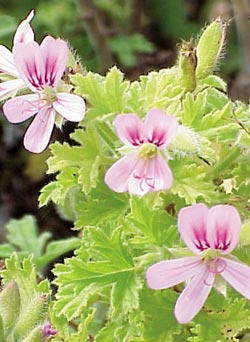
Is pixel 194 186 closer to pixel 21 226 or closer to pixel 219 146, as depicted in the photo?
pixel 219 146

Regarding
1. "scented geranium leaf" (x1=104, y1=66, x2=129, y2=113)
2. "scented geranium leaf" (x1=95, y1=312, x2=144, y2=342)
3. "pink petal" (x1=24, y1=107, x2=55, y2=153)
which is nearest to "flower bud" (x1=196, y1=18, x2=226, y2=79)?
"scented geranium leaf" (x1=104, y1=66, x2=129, y2=113)

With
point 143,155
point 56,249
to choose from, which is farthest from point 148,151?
point 56,249

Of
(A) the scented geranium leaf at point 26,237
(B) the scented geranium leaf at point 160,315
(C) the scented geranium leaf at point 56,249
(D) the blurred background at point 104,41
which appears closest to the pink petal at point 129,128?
(B) the scented geranium leaf at point 160,315

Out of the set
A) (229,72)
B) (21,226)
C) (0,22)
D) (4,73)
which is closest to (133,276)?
(4,73)

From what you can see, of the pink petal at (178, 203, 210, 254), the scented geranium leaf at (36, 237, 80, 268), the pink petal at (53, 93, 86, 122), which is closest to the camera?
the pink petal at (178, 203, 210, 254)

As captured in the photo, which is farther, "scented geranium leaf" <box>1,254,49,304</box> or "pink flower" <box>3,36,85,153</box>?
"scented geranium leaf" <box>1,254,49,304</box>

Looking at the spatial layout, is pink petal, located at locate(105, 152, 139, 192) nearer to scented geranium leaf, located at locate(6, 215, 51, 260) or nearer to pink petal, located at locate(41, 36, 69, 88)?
pink petal, located at locate(41, 36, 69, 88)
